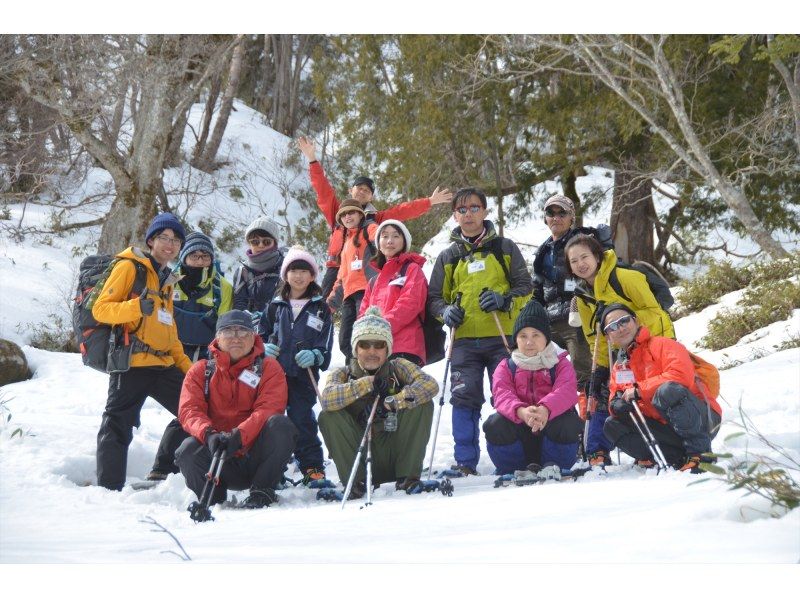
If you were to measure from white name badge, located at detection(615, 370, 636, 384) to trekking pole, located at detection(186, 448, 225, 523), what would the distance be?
2.18m

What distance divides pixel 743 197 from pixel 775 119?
39.2 inches

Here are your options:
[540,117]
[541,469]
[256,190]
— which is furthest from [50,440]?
[256,190]

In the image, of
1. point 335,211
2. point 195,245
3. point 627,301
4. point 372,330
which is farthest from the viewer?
point 335,211

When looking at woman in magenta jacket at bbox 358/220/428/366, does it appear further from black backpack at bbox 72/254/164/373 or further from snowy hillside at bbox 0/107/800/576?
black backpack at bbox 72/254/164/373

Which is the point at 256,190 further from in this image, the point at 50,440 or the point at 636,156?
the point at 50,440

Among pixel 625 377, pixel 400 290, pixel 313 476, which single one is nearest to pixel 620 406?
pixel 625 377

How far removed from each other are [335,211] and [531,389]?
2.80m

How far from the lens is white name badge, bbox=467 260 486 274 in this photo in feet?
18.6

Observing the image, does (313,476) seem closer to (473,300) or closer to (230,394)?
(230,394)

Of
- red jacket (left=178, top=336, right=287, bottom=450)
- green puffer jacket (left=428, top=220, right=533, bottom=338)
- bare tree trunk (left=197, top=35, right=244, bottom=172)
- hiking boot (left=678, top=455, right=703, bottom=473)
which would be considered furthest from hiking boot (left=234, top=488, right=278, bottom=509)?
bare tree trunk (left=197, top=35, right=244, bottom=172)

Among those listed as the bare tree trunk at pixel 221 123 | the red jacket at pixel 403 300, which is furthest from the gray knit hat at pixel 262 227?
the bare tree trunk at pixel 221 123

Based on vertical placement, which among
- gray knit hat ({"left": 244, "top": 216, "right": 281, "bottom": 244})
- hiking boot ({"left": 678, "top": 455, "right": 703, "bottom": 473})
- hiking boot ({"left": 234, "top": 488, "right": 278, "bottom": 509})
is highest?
gray knit hat ({"left": 244, "top": 216, "right": 281, "bottom": 244})

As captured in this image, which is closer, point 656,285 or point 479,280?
point 656,285

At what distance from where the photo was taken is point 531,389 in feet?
16.4
